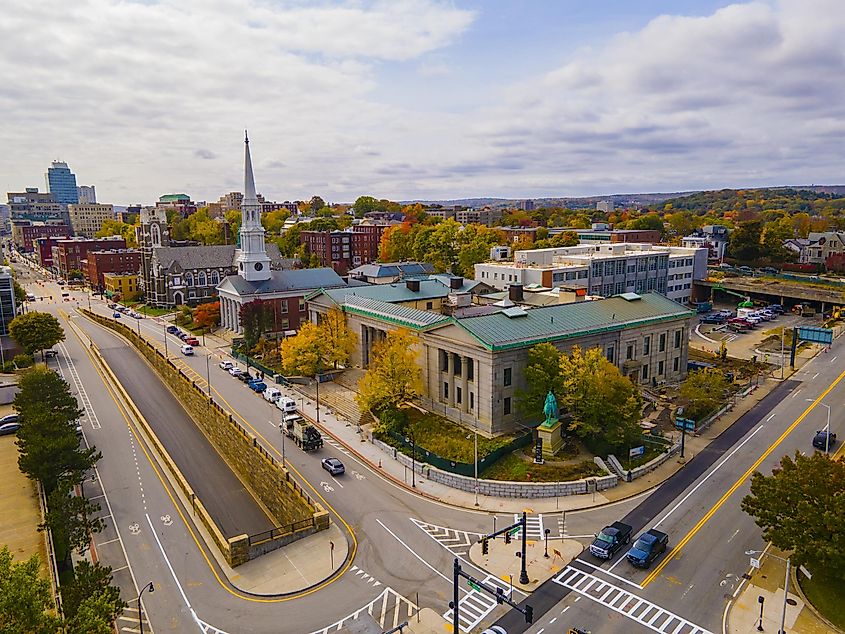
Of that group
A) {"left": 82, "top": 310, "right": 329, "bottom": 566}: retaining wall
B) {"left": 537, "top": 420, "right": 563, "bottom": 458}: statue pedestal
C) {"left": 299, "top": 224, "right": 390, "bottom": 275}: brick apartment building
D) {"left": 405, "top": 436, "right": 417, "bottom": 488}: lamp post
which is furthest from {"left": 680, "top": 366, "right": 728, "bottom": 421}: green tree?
{"left": 299, "top": 224, "right": 390, "bottom": 275}: brick apartment building

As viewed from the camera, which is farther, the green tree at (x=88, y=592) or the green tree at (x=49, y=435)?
the green tree at (x=49, y=435)

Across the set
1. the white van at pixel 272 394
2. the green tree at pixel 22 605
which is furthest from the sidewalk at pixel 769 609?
the white van at pixel 272 394

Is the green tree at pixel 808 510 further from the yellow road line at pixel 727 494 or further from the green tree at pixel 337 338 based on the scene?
the green tree at pixel 337 338

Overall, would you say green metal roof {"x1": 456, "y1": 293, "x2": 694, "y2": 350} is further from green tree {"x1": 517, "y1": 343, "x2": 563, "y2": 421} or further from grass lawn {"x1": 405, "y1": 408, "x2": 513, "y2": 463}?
grass lawn {"x1": 405, "y1": 408, "x2": 513, "y2": 463}

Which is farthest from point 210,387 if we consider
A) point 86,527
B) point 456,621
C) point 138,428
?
point 456,621

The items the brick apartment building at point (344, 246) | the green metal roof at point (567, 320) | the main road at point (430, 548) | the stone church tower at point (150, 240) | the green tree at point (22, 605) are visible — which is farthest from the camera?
the brick apartment building at point (344, 246)

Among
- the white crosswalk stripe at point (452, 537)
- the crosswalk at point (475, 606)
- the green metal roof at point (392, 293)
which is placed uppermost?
the green metal roof at point (392, 293)

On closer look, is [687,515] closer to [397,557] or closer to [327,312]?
[397,557]
